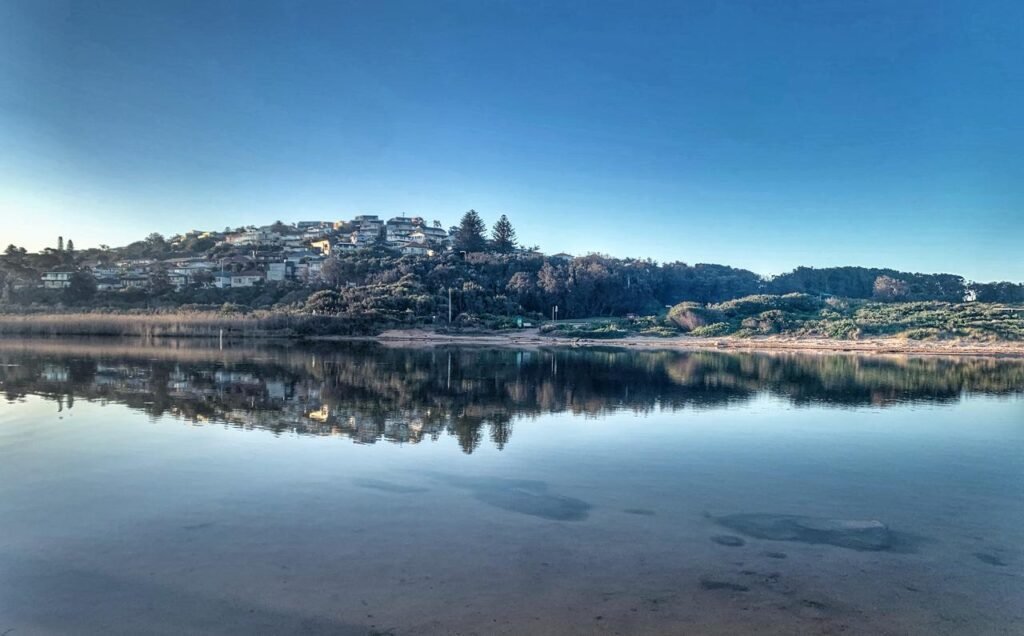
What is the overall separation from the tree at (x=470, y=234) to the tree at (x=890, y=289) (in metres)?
61.0

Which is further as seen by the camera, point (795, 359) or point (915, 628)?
point (795, 359)

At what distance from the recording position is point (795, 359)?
40.0 m

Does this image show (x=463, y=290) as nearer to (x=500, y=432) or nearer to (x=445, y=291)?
(x=445, y=291)

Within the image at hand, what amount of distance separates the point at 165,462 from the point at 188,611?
6.32 m

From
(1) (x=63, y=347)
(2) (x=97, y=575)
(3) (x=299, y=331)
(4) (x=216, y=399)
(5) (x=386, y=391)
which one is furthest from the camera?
(3) (x=299, y=331)

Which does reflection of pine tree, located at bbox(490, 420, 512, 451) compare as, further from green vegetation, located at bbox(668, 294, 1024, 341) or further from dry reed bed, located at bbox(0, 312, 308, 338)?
green vegetation, located at bbox(668, 294, 1024, 341)

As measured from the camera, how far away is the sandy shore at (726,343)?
46.4m

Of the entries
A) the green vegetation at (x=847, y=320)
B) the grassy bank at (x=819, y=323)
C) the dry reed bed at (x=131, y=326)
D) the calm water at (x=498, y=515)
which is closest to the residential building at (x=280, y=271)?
the dry reed bed at (x=131, y=326)

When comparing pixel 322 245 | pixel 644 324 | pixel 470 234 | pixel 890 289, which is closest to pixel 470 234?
pixel 470 234

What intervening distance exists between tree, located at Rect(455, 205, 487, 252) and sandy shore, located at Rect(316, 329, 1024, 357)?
135 feet

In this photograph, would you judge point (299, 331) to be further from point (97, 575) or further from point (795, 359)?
point (97, 575)

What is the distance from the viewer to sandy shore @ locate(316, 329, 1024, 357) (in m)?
46.4

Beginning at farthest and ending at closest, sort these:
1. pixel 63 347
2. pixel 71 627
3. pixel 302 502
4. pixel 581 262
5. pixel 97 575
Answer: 1. pixel 581 262
2. pixel 63 347
3. pixel 302 502
4. pixel 97 575
5. pixel 71 627

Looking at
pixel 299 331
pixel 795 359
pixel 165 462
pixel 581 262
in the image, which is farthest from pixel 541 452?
pixel 581 262
